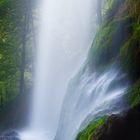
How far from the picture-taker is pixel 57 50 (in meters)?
36.2

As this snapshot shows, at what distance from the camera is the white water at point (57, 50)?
30.8 metres

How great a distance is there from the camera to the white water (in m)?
30.8

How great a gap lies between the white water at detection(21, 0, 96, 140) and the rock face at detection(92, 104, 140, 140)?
22144 mm

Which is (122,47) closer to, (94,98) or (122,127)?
(94,98)

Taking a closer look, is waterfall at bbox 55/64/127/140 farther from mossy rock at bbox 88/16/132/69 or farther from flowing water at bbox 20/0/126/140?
flowing water at bbox 20/0/126/140

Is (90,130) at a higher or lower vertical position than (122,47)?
lower

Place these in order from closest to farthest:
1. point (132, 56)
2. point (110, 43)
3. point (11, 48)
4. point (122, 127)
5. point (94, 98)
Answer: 1. point (122, 127)
2. point (132, 56)
3. point (94, 98)
4. point (110, 43)
5. point (11, 48)

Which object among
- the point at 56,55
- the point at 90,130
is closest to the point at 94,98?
the point at 90,130

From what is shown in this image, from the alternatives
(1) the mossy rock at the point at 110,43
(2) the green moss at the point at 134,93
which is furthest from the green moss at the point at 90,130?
(1) the mossy rock at the point at 110,43

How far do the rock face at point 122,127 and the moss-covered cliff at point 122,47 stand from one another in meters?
0.26

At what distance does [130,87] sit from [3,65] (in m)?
19.8

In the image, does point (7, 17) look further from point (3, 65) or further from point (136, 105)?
point (136, 105)

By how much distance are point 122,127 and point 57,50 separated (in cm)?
2936

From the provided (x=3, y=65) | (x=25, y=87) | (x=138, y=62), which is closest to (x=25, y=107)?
(x=25, y=87)
